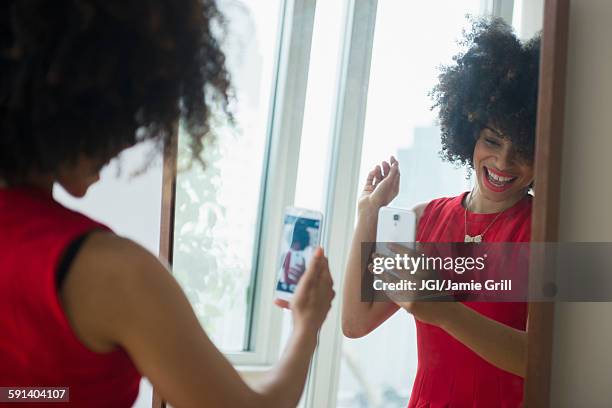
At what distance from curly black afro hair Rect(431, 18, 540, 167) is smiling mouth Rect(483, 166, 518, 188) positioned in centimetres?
3

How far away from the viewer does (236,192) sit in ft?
3.11

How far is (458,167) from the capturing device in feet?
2.59

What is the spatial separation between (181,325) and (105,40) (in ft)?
0.76

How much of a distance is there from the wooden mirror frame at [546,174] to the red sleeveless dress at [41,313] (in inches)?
9.7

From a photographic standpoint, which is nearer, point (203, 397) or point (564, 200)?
point (203, 397)

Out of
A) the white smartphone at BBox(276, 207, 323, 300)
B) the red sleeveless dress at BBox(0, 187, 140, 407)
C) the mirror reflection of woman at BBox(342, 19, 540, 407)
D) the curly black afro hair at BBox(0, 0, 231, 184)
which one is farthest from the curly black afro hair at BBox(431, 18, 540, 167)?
the red sleeveless dress at BBox(0, 187, 140, 407)

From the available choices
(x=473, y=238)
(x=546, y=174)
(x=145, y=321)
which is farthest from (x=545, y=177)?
(x=145, y=321)

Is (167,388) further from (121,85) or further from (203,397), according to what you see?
(121,85)

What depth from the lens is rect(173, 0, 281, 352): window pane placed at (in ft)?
3.04

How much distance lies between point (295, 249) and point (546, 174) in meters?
0.31

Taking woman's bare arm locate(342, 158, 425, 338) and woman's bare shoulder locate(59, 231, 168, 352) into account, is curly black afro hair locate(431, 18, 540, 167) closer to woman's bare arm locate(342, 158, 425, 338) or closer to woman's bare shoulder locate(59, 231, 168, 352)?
woman's bare arm locate(342, 158, 425, 338)

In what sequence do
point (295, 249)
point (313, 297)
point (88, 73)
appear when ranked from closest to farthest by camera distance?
point (88, 73) → point (313, 297) → point (295, 249)

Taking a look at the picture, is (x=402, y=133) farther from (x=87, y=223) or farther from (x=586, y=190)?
(x=87, y=223)

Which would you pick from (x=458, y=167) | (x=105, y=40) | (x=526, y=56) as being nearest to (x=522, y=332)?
(x=458, y=167)
